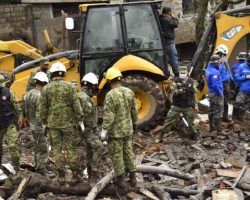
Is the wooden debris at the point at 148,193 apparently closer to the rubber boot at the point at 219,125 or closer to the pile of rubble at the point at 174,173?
the pile of rubble at the point at 174,173

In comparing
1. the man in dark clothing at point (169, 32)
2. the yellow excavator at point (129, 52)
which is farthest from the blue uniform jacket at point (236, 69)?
the yellow excavator at point (129, 52)

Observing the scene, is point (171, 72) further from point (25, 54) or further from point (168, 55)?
point (25, 54)

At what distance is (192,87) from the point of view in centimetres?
965

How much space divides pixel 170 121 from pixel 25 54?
3.83 meters

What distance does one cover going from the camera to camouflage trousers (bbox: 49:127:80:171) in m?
7.25

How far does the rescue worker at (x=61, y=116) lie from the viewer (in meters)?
7.15

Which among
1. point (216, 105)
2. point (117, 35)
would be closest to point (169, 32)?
point (117, 35)

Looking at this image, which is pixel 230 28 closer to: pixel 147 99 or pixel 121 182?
pixel 147 99

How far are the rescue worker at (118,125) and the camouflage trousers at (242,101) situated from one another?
3.98m

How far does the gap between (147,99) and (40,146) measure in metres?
2.79

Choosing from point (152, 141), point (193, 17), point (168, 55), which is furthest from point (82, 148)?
point (193, 17)

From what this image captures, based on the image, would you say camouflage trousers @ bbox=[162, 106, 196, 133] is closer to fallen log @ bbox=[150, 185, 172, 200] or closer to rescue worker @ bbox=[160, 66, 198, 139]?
rescue worker @ bbox=[160, 66, 198, 139]

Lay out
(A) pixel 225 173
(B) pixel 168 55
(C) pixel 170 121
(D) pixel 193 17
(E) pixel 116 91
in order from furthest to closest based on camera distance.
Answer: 1. (D) pixel 193 17
2. (B) pixel 168 55
3. (C) pixel 170 121
4. (A) pixel 225 173
5. (E) pixel 116 91

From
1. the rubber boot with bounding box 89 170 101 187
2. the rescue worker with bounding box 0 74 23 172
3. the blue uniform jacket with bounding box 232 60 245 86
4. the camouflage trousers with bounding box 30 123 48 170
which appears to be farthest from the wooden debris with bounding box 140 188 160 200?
the blue uniform jacket with bounding box 232 60 245 86
